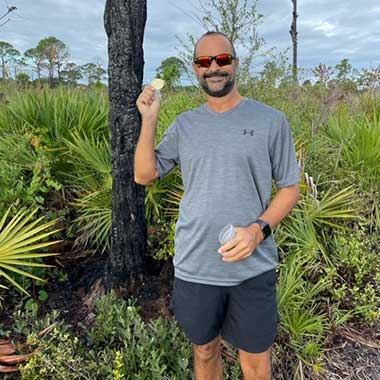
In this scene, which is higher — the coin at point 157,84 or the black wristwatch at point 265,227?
the coin at point 157,84

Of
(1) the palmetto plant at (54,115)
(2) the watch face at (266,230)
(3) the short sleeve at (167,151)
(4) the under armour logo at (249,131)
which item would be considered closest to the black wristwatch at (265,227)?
(2) the watch face at (266,230)

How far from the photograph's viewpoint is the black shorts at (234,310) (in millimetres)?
2062

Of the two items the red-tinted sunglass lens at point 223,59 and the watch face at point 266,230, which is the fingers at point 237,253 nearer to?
the watch face at point 266,230

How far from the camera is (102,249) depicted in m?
4.08

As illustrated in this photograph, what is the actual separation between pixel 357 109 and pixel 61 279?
480 centimetres

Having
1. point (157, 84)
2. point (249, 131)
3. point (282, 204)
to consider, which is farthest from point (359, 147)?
point (157, 84)

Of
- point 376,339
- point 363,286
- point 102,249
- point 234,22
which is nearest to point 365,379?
point 376,339

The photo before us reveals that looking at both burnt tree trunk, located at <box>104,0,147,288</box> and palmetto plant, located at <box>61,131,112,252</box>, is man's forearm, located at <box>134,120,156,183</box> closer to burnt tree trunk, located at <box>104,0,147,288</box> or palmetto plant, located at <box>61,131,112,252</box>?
burnt tree trunk, located at <box>104,0,147,288</box>

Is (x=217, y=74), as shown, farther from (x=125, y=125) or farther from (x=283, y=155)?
(x=125, y=125)

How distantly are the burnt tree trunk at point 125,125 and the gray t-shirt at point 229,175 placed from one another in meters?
1.07

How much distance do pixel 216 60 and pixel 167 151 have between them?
0.50 m

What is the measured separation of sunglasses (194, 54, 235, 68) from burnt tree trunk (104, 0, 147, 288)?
3.62 feet

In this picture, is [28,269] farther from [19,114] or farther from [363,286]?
[363,286]

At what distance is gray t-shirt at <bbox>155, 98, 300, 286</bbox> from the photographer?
1972mm
